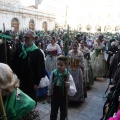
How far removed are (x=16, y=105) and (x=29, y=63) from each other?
1839 millimetres

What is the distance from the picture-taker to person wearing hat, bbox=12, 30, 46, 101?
348 cm

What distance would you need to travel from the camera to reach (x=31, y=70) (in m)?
3.53

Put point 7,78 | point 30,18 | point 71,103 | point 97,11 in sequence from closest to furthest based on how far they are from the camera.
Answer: point 7,78 < point 71,103 < point 30,18 < point 97,11

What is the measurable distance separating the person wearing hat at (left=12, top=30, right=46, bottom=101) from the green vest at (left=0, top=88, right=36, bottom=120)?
1.76 meters

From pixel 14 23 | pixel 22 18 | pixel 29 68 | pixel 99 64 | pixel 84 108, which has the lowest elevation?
pixel 84 108

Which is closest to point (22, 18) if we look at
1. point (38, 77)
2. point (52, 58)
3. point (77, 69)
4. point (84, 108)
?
point (52, 58)

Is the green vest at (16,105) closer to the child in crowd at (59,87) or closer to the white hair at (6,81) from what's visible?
the white hair at (6,81)

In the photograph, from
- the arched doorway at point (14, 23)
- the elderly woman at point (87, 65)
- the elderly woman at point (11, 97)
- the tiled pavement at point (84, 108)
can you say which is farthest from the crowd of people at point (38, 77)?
the arched doorway at point (14, 23)

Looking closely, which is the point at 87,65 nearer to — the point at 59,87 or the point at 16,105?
the point at 59,87

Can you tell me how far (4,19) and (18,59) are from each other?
109 feet

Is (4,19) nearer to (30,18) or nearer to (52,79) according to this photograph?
(30,18)

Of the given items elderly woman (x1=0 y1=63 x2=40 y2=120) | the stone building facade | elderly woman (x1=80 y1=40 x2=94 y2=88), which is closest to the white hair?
elderly woman (x1=0 y1=63 x2=40 y2=120)

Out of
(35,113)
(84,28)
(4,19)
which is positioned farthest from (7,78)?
(84,28)

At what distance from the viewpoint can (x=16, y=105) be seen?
170 centimetres
